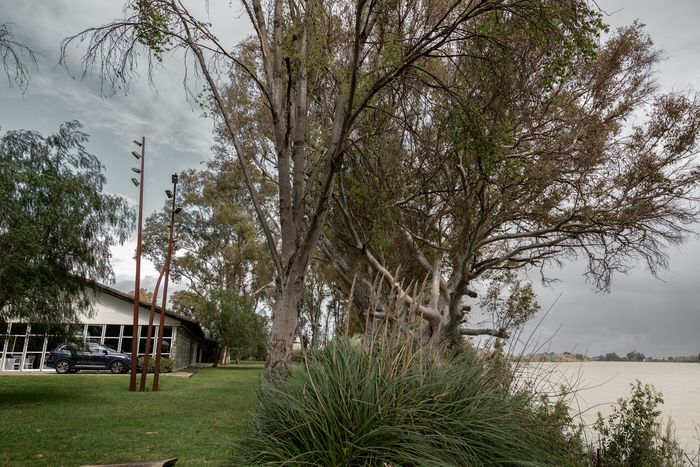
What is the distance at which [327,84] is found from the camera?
12414 mm

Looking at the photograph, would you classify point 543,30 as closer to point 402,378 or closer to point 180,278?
point 402,378

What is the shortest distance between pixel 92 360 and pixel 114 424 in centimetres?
1919

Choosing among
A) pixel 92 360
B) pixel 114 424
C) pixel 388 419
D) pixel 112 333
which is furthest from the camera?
pixel 112 333

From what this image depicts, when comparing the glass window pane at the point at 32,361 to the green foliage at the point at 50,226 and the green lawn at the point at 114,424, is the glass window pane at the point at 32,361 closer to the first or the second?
the green lawn at the point at 114,424

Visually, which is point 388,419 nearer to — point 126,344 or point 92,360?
point 92,360

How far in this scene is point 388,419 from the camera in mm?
3590

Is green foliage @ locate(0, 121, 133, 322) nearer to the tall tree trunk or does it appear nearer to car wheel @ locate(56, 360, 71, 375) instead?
the tall tree trunk

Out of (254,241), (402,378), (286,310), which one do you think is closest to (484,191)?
(286,310)

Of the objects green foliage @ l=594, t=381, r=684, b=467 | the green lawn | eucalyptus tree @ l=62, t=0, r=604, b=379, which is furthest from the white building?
green foliage @ l=594, t=381, r=684, b=467

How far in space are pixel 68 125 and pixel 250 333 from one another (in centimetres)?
2496

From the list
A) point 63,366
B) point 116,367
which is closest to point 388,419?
point 116,367

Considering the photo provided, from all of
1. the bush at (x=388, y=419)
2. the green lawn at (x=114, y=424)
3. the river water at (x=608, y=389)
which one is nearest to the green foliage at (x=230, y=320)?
the green lawn at (x=114, y=424)

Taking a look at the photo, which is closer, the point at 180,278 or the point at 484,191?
the point at 484,191

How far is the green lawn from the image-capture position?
7.62 m
